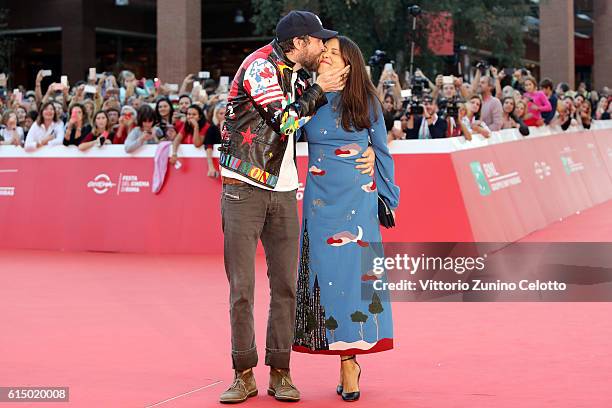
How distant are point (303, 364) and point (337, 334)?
1198 millimetres

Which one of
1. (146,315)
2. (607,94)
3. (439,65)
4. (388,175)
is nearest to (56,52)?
(439,65)

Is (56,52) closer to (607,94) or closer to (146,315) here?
(607,94)

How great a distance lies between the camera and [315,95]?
601cm

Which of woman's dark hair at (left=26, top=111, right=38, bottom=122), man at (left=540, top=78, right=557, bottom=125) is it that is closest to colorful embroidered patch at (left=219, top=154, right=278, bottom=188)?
woman's dark hair at (left=26, top=111, right=38, bottom=122)

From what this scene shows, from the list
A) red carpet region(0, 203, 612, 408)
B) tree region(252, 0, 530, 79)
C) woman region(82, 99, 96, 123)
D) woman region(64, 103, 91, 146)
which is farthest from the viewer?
tree region(252, 0, 530, 79)

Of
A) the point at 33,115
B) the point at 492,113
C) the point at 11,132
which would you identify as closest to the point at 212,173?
the point at 11,132

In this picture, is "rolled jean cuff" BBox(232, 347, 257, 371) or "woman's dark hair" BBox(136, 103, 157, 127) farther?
"woman's dark hair" BBox(136, 103, 157, 127)

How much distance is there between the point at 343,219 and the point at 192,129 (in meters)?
8.39

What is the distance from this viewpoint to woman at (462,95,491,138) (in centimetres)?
1410

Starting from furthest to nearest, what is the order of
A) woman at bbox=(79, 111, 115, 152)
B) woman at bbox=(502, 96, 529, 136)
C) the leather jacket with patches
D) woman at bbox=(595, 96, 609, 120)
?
1. woman at bbox=(595, 96, 609, 120)
2. woman at bbox=(502, 96, 529, 136)
3. woman at bbox=(79, 111, 115, 152)
4. the leather jacket with patches

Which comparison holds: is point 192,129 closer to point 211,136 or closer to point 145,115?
point 211,136

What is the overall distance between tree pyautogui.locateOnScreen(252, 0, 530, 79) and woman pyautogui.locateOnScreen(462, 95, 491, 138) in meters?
11.1

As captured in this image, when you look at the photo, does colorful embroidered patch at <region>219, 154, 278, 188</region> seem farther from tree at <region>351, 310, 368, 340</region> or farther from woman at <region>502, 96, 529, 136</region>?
woman at <region>502, 96, 529, 136</region>

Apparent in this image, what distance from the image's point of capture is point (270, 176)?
603cm
